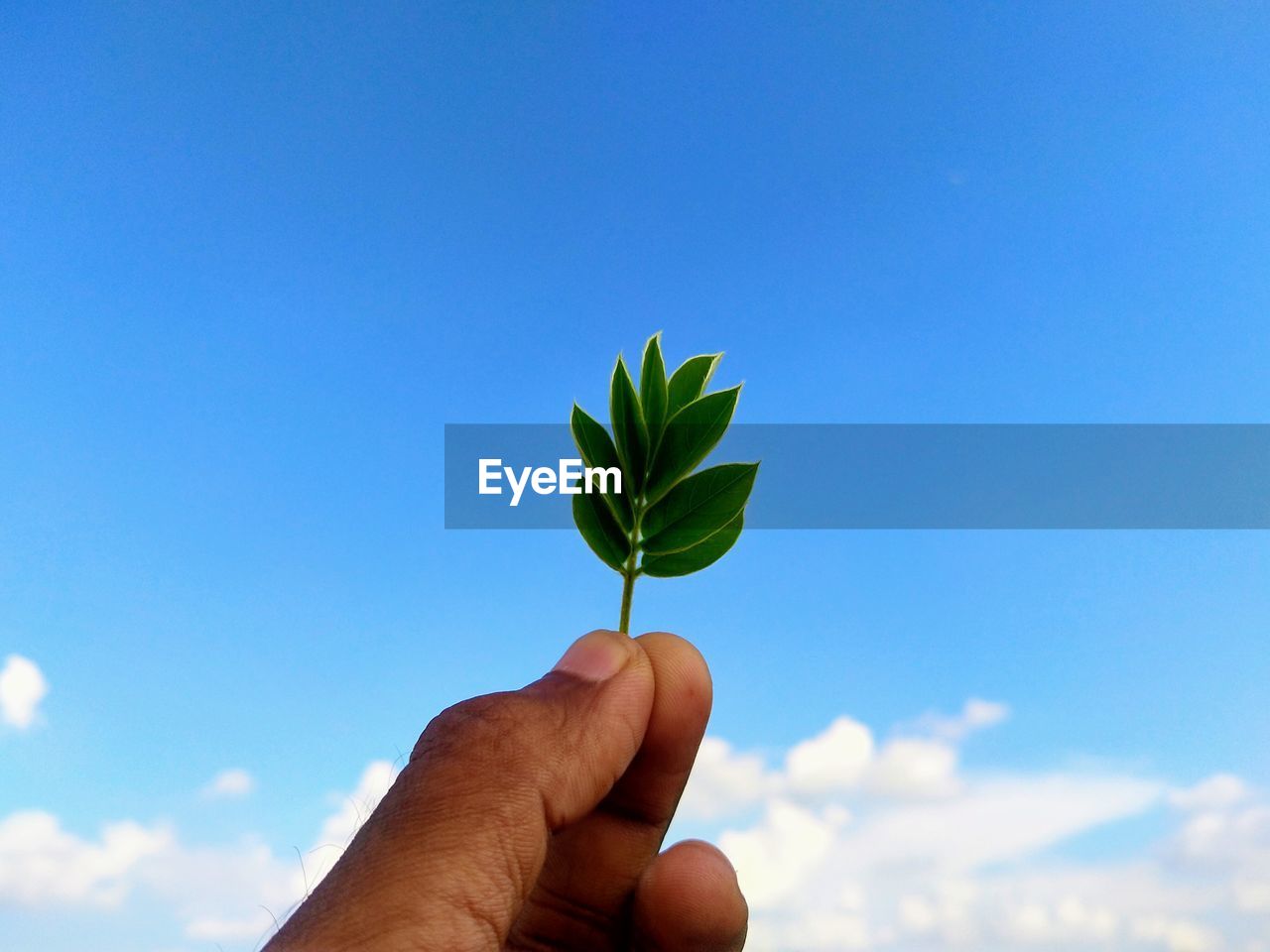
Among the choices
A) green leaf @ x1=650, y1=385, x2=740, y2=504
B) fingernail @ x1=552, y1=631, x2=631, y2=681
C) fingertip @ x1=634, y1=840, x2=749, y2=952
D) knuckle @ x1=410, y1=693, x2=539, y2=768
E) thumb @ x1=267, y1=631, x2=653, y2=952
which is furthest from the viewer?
fingertip @ x1=634, y1=840, x2=749, y2=952

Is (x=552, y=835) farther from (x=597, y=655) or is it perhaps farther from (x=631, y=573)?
(x=631, y=573)

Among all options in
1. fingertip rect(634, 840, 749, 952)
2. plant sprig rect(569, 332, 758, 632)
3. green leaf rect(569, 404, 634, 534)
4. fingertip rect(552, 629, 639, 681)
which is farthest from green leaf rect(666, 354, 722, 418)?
fingertip rect(634, 840, 749, 952)

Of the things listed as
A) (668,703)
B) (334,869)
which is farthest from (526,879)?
(668,703)

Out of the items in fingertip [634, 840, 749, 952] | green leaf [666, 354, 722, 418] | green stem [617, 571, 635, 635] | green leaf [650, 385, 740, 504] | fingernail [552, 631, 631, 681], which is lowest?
fingertip [634, 840, 749, 952]

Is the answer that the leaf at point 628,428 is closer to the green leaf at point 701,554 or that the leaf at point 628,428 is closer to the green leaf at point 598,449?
the green leaf at point 598,449

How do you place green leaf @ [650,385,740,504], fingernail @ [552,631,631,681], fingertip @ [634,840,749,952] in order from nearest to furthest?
1. fingernail @ [552,631,631,681]
2. green leaf @ [650,385,740,504]
3. fingertip @ [634,840,749,952]

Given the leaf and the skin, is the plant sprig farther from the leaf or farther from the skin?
the skin

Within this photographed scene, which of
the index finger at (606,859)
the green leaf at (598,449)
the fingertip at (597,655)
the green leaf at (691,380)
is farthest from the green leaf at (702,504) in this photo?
the index finger at (606,859)
